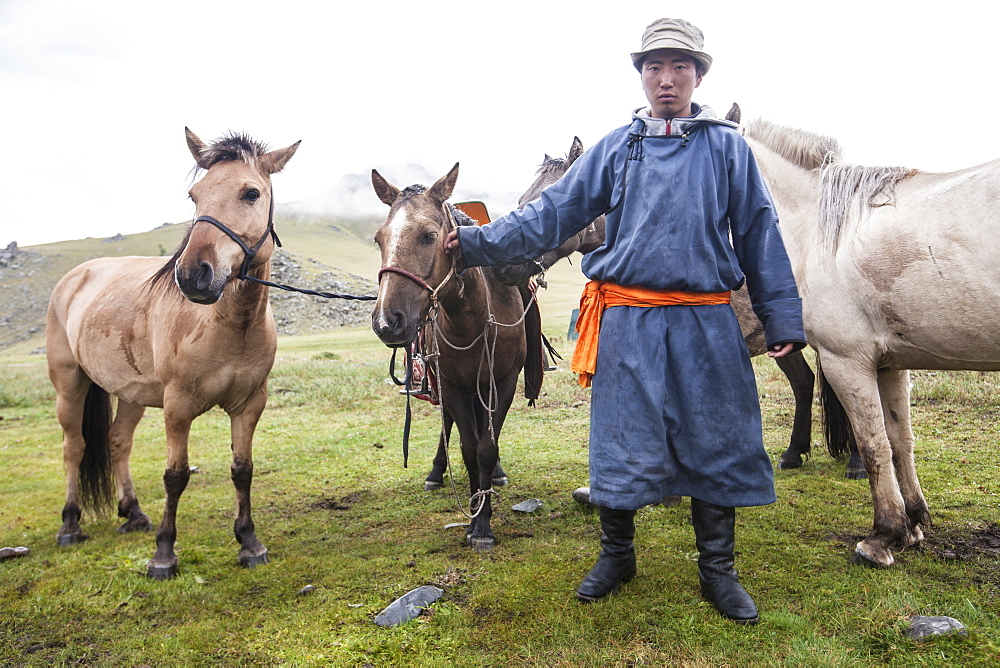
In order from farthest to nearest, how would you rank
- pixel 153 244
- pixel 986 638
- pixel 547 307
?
pixel 153 244 < pixel 547 307 < pixel 986 638

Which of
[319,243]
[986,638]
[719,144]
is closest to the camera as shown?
[986,638]

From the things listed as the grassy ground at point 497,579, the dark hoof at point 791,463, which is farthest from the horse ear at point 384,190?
the dark hoof at point 791,463

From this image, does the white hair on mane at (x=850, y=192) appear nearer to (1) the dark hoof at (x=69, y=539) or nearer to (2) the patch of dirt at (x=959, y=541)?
(2) the patch of dirt at (x=959, y=541)

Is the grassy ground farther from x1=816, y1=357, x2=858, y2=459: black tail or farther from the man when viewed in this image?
the man

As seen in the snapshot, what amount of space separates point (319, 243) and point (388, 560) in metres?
106

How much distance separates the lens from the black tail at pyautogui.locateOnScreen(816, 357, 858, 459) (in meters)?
5.31

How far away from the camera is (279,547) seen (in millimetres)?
4426

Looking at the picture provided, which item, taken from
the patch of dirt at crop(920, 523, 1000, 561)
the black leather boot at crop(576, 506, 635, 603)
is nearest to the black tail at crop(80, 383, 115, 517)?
the black leather boot at crop(576, 506, 635, 603)

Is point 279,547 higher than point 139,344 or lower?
lower

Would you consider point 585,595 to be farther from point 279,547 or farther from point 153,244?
point 153,244

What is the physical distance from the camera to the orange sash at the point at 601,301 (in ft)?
9.81

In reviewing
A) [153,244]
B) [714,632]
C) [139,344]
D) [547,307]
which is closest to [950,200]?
[714,632]

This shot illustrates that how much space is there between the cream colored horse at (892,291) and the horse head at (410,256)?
221cm

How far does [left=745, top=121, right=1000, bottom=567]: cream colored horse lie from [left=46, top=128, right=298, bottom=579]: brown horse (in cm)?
344
